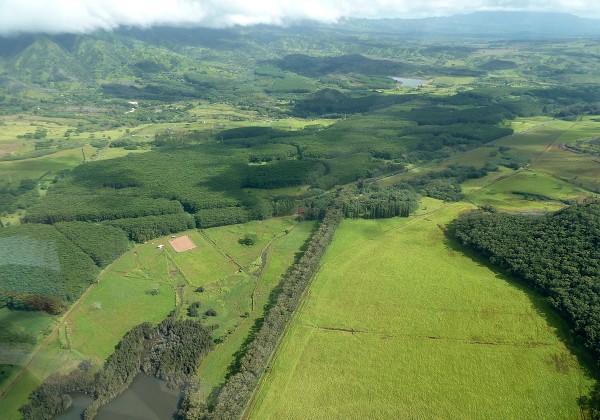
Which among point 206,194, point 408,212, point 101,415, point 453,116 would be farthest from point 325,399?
point 453,116

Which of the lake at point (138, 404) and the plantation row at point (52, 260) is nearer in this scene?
the lake at point (138, 404)

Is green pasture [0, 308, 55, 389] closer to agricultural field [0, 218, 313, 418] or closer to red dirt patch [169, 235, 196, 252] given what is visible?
agricultural field [0, 218, 313, 418]

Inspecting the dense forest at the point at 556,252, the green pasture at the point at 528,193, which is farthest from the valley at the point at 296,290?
the green pasture at the point at 528,193

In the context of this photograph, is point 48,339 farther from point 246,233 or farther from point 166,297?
point 246,233

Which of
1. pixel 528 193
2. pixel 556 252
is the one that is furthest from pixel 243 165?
pixel 556 252

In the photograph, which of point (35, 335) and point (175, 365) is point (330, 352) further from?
point (35, 335)

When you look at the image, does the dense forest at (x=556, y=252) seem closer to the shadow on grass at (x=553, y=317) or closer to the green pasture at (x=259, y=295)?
the shadow on grass at (x=553, y=317)
